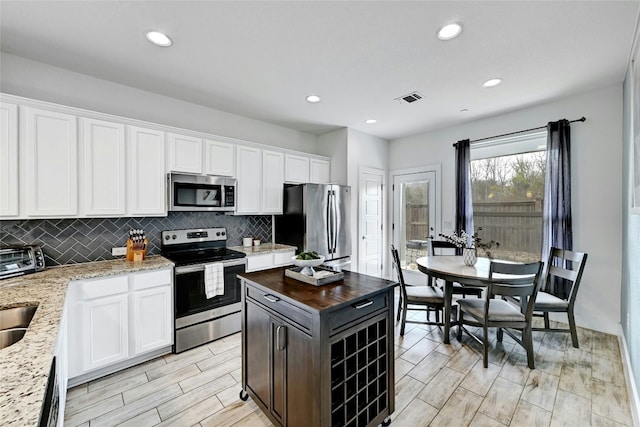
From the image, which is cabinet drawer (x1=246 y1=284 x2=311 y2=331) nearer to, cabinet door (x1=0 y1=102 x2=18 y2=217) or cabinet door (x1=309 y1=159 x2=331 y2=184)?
cabinet door (x1=0 y1=102 x2=18 y2=217)

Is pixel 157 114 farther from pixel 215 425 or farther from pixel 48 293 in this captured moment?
pixel 215 425

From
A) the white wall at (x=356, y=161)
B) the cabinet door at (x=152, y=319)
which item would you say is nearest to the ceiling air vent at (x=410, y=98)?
the white wall at (x=356, y=161)

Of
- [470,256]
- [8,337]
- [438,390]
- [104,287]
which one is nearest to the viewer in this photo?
[8,337]

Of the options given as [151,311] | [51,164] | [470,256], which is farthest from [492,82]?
[51,164]

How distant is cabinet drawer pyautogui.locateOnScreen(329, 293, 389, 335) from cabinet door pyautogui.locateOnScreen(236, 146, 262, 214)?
2452 mm

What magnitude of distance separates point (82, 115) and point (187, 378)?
2544 mm

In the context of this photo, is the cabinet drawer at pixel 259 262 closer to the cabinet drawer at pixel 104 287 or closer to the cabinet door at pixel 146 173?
the cabinet door at pixel 146 173

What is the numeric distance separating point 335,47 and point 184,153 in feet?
6.58

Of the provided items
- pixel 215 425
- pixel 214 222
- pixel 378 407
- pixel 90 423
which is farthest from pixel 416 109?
pixel 90 423

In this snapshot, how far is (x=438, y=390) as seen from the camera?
2225mm

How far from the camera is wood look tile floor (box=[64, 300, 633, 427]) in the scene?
6.35 feet

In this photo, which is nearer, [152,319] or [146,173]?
[152,319]

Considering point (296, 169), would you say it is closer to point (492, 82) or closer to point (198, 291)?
point (198, 291)

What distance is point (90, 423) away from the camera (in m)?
1.91
